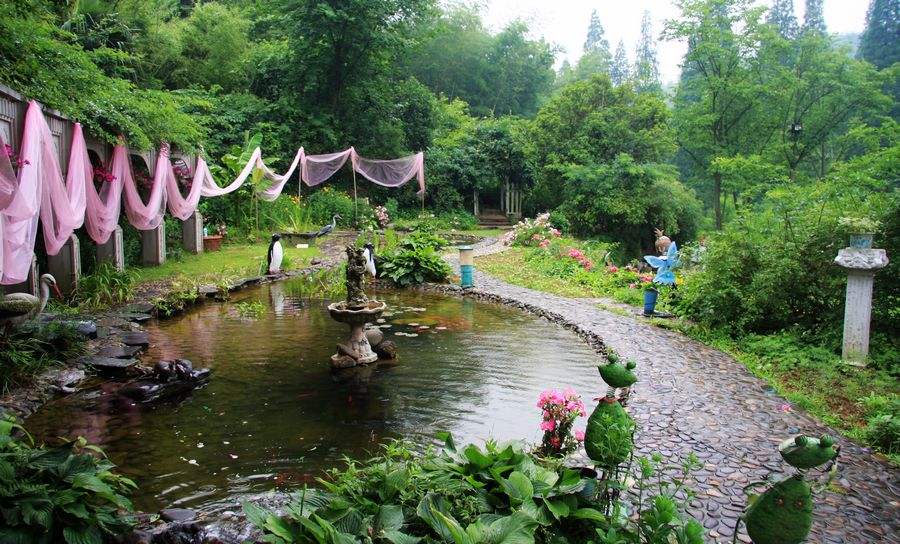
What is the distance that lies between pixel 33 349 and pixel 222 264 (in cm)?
682

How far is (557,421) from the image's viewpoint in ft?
12.4

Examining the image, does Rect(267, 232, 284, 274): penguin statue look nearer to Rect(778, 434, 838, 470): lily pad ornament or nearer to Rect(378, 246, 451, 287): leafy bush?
Rect(378, 246, 451, 287): leafy bush

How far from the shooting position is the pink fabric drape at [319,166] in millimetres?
18000

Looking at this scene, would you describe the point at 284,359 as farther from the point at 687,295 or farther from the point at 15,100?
the point at 687,295

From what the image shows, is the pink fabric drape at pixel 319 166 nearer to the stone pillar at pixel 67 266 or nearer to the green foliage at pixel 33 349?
the stone pillar at pixel 67 266

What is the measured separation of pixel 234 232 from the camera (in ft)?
52.1

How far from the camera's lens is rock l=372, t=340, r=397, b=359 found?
6.85 meters

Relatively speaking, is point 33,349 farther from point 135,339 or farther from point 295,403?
point 295,403

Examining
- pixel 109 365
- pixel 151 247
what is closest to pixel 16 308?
pixel 109 365

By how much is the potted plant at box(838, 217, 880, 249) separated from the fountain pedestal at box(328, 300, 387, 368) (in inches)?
189

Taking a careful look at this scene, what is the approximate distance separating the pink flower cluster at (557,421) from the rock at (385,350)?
325cm

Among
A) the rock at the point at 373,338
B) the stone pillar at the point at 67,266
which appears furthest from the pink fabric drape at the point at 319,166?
the rock at the point at 373,338

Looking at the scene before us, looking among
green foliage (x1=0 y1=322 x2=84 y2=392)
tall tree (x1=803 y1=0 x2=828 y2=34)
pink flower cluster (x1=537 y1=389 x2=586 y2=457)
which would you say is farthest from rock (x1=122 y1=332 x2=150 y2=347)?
tall tree (x1=803 y1=0 x2=828 y2=34)

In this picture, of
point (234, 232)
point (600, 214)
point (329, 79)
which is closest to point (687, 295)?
point (600, 214)
